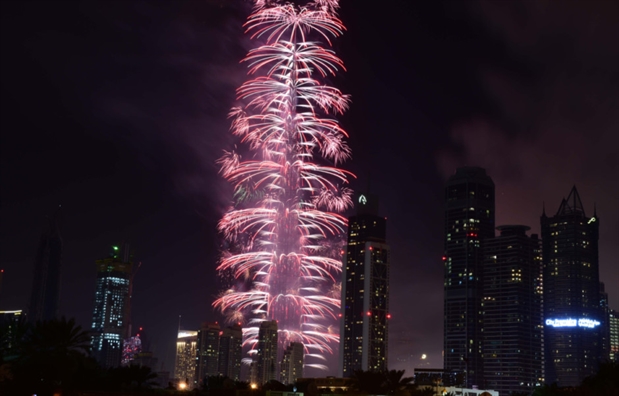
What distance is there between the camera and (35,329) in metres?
77.1

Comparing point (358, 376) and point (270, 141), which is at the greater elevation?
point (270, 141)

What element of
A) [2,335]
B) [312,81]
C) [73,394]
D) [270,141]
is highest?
[312,81]

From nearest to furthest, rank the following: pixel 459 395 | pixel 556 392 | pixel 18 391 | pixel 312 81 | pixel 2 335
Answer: pixel 18 391
pixel 2 335
pixel 556 392
pixel 312 81
pixel 459 395

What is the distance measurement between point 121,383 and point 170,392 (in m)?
6.01

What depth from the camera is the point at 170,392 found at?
8506 centimetres

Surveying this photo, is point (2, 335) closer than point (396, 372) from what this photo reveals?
Yes

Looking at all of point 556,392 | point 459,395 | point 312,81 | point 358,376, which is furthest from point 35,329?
point 459,395

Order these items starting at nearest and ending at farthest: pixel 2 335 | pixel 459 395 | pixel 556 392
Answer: pixel 2 335 < pixel 556 392 < pixel 459 395

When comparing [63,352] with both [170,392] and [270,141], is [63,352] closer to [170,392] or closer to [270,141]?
[170,392]

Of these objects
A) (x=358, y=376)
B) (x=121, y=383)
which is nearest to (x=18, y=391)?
(x=121, y=383)

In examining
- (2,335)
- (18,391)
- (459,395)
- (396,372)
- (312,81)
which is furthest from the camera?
(459,395)

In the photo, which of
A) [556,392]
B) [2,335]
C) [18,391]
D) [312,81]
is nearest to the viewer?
[18,391]

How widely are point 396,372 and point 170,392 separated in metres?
31.8

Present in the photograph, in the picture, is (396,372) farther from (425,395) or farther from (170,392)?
(170,392)
